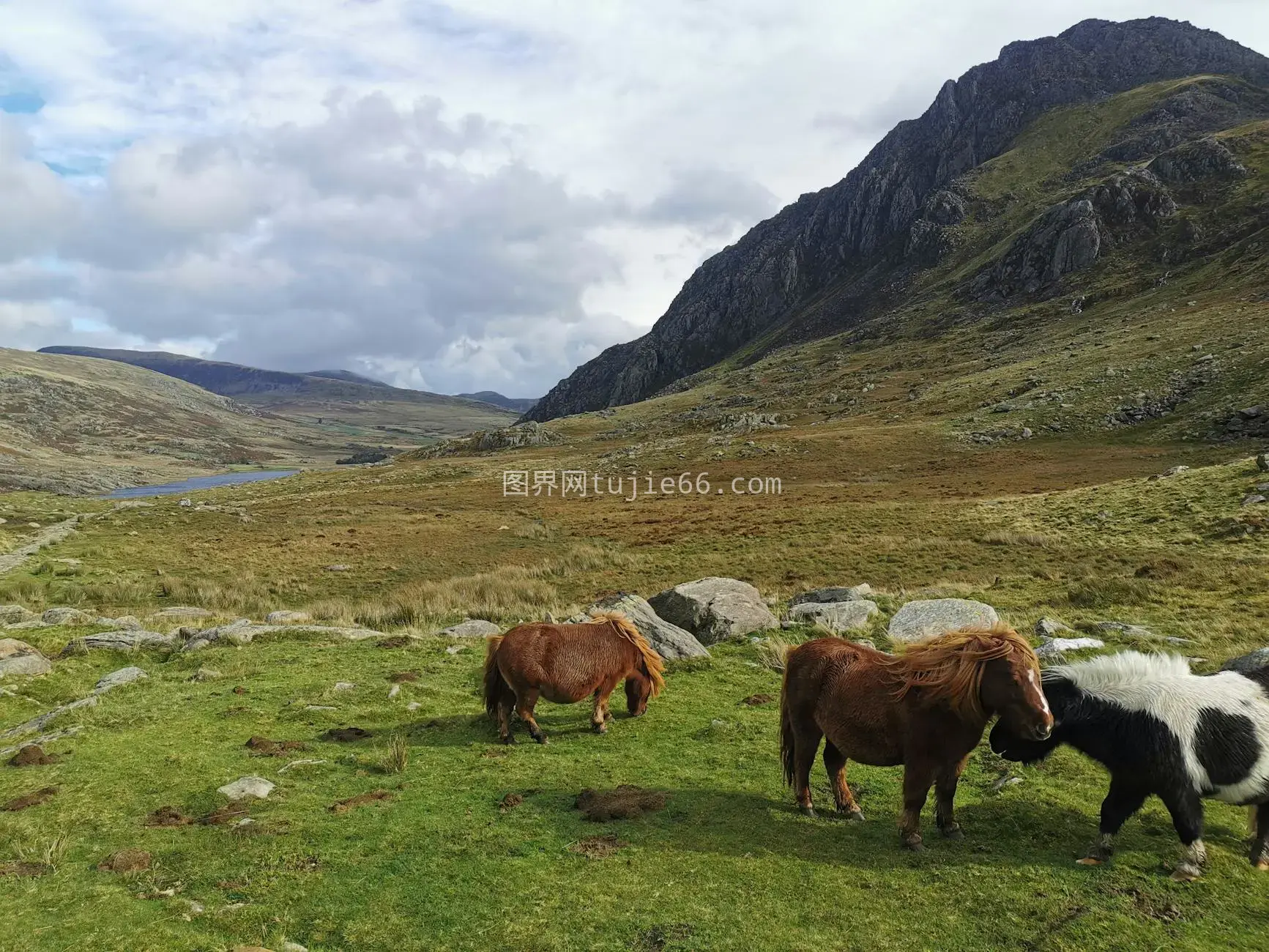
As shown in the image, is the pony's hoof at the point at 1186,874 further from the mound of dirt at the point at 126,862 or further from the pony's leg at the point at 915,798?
the mound of dirt at the point at 126,862

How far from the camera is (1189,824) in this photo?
19.0 feet

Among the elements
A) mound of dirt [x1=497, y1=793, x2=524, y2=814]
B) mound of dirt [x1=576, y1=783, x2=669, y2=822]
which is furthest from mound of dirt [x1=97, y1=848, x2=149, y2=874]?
mound of dirt [x1=576, y1=783, x2=669, y2=822]

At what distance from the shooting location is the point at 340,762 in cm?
945

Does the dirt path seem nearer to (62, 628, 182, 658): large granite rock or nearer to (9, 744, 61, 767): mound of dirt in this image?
(62, 628, 182, 658): large granite rock

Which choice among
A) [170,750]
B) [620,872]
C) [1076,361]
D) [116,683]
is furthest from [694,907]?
[1076,361]

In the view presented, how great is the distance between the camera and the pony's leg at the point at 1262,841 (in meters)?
5.97

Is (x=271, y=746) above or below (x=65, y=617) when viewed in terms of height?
above

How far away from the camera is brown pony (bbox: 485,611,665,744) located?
391 inches

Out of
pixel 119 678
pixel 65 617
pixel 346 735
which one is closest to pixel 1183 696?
pixel 346 735

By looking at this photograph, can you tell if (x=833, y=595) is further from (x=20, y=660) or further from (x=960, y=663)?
(x=20, y=660)

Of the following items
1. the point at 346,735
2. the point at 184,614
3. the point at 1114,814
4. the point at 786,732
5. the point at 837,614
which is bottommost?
the point at 184,614

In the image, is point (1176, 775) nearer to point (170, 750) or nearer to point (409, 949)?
point (409, 949)

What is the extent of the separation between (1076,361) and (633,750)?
97.2 metres

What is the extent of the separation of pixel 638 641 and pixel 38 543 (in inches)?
1868
